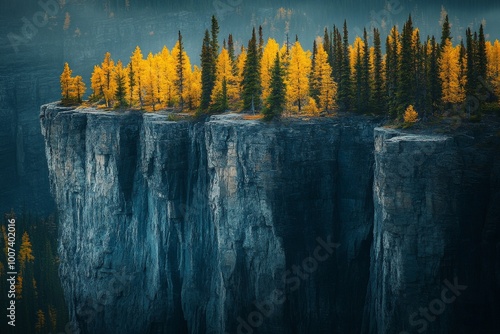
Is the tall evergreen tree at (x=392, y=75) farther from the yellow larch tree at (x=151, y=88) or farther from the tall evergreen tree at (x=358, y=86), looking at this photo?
the yellow larch tree at (x=151, y=88)

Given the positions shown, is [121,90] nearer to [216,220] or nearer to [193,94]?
[193,94]

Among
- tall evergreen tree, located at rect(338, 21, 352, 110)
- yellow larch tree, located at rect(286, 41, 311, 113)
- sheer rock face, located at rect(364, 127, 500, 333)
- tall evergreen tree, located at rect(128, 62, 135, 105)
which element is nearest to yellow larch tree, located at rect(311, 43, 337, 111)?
tall evergreen tree, located at rect(338, 21, 352, 110)

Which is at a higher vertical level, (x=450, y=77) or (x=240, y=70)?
(x=240, y=70)

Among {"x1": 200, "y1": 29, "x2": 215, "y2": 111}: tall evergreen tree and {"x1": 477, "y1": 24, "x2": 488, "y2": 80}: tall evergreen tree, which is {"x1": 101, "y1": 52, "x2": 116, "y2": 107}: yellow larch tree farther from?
{"x1": 477, "y1": 24, "x2": 488, "y2": 80}: tall evergreen tree

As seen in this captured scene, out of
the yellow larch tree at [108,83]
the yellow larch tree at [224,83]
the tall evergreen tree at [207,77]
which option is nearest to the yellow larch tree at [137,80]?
the yellow larch tree at [108,83]

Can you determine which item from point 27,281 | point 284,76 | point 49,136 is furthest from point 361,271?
point 27,281

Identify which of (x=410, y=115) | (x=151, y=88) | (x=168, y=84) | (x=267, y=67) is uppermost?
(x=267, y=67)

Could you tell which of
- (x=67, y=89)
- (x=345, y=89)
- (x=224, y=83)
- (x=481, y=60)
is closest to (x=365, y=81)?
(x=345, y=89)
